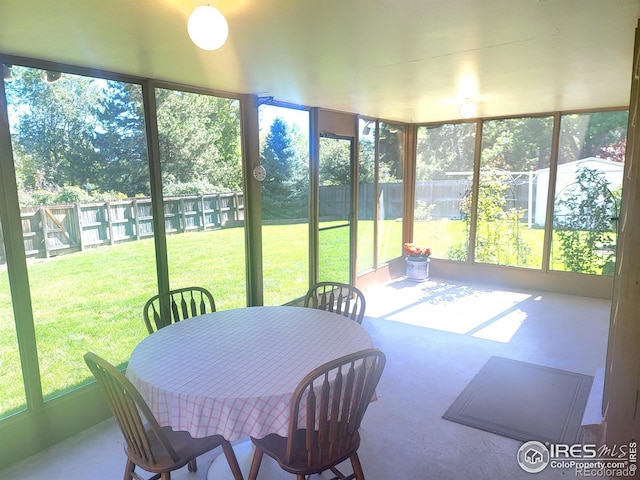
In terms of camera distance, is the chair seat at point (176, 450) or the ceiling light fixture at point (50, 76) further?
the ceiling light fixture at point (50, 76)

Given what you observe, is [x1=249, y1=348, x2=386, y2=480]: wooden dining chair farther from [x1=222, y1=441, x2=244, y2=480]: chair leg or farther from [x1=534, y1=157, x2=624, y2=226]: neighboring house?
[x1=534, y1=157, x2=624, y2=226]: neighboring house

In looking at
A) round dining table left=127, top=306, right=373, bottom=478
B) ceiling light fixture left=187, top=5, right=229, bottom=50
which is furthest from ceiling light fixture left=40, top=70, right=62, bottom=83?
round dining table left=127, top=306, right=373, bottom=478

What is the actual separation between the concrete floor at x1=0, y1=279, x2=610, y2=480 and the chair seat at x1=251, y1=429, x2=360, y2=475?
0.50 m

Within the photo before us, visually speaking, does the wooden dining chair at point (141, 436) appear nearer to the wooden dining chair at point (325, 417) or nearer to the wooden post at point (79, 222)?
the wooden dining chair at point (325, 417)

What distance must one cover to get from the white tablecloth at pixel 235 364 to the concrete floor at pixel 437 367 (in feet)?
2.37

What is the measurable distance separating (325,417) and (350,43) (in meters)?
1.76

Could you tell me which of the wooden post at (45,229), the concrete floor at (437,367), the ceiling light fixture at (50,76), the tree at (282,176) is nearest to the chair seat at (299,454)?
the concrete floor at (437,367)

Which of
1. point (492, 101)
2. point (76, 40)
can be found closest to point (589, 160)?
point (492, 101)

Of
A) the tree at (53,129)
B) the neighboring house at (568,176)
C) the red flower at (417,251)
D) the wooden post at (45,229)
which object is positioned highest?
the tree at (53,129)

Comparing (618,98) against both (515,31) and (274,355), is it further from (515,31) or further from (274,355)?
(274,355)

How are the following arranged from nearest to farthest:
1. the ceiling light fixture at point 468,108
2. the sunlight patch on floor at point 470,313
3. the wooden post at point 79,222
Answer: the wooden post at point 79,222
the ceiling light fixture at point 468,108
the sunlight patch on floor at point 470,313

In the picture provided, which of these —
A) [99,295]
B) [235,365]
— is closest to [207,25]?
[235,365]

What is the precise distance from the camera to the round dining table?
5.35ft

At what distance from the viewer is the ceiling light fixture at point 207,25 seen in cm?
152
